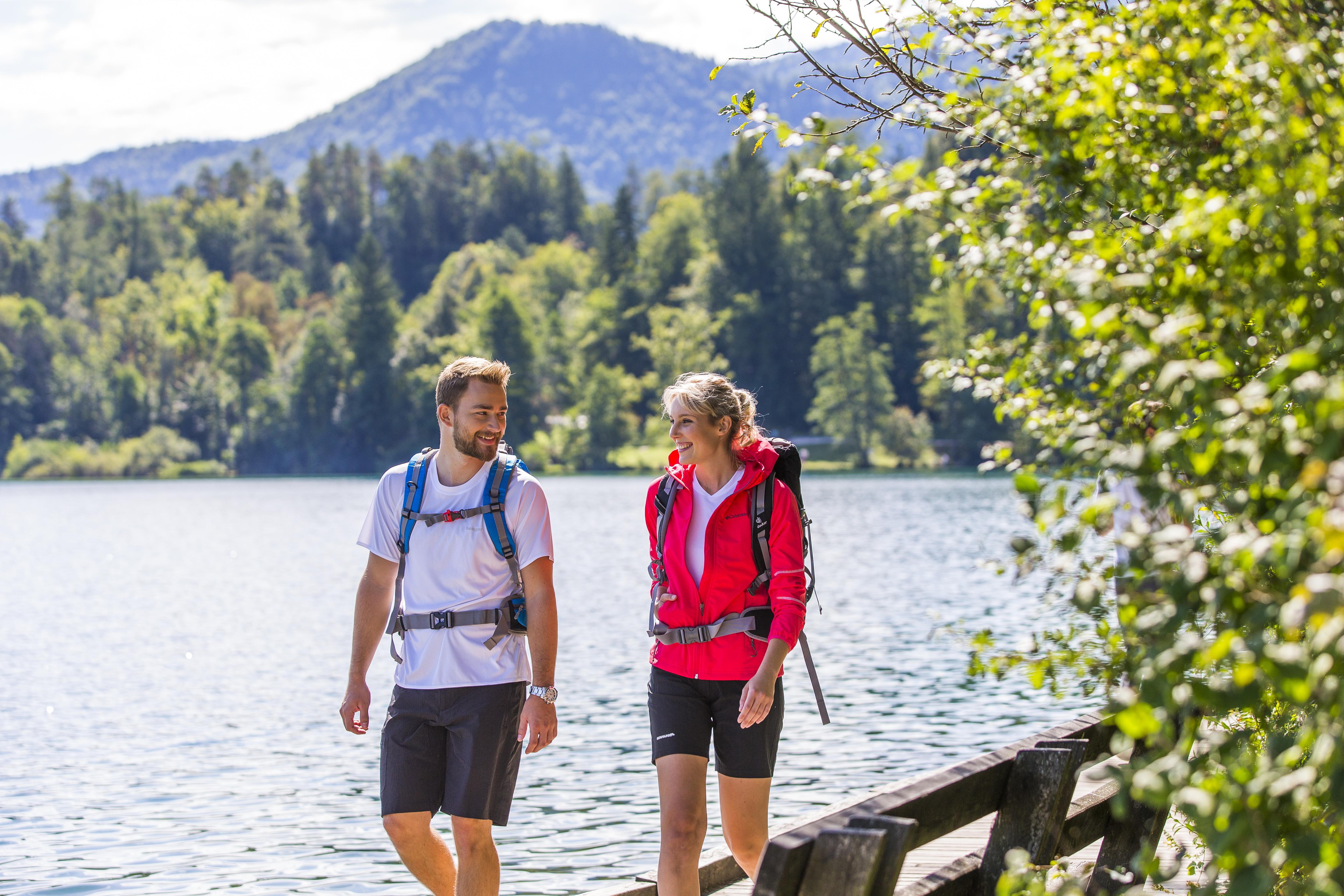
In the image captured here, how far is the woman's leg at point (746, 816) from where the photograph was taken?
15.7 feet

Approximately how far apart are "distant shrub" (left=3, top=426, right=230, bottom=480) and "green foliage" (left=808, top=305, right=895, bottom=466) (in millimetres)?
46298

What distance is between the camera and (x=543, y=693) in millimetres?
4984

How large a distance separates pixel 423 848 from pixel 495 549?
41.9 inches

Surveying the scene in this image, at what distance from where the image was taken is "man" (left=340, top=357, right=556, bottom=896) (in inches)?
195

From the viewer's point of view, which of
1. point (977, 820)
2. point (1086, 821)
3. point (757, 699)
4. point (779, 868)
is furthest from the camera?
point (757, 699)

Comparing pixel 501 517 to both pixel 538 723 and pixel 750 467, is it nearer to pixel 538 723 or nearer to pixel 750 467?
pixel 538 723

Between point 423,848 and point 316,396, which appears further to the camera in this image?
point 316,396

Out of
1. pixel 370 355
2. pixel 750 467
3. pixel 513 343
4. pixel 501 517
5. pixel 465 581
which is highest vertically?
pixel 513 343

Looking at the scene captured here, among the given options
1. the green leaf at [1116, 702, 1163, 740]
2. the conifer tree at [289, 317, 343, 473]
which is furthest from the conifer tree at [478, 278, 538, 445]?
the green leaf at [1116, 702, 1163, 740]

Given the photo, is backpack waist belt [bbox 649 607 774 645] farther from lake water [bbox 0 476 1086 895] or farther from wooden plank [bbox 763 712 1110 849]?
wooden plank [bbox 763 712 1110 849]

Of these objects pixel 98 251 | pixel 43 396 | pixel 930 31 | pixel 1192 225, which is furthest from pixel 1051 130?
pixel 98 251

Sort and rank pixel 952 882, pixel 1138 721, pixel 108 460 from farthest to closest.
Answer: pixel 108 460, pixel 952 882, pixel 1138 721

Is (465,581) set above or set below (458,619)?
above

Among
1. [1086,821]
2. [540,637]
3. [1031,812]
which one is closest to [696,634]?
[540,637]
